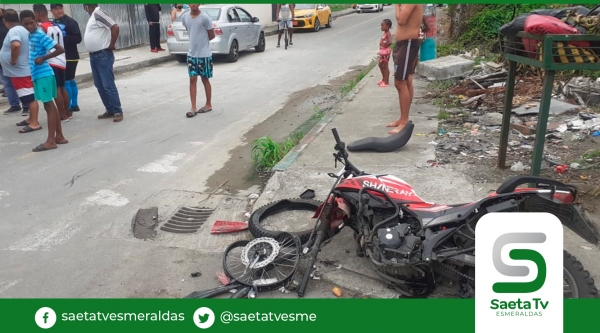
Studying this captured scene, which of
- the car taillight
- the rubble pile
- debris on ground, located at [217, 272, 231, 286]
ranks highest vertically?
the car taillight

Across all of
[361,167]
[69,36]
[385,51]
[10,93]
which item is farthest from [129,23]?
[361,167]

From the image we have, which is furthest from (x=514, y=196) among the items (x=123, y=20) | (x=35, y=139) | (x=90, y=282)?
(x=123, y=20)

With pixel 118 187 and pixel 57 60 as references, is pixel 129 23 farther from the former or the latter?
pixel 118 187

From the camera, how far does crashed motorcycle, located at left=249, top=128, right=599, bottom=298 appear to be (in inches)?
118

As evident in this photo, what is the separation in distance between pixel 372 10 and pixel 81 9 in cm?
2293

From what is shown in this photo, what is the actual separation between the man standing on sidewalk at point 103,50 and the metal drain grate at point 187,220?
398 cm

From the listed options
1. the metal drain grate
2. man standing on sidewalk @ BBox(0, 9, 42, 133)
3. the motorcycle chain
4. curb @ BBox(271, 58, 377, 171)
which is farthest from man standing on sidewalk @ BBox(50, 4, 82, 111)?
the motorcycle chain

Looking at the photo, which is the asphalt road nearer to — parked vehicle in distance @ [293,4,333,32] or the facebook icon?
the facebook icon

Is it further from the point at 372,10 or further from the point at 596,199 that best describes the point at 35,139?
the point at 372,10

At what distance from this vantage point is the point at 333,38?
20.4 metres

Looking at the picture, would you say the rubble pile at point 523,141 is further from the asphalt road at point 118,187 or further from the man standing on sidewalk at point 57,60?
the man standing on sidewalk at point 57,60

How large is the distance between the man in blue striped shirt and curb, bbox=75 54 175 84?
498 centimetres

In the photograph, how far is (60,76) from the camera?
8.12m

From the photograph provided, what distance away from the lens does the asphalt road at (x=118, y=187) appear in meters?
Result: 3.88
